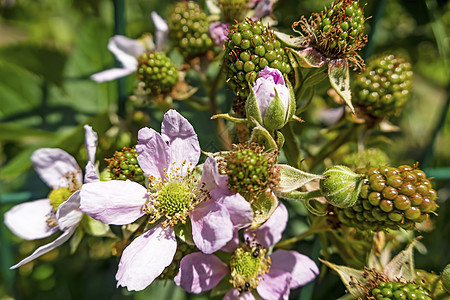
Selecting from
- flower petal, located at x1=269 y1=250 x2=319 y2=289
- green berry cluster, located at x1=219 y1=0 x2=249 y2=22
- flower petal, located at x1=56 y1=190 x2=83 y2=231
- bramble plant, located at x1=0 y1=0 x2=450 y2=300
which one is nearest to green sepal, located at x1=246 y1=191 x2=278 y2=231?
bramble plant, located at x1=0 y1=0 x2=450 y2=300

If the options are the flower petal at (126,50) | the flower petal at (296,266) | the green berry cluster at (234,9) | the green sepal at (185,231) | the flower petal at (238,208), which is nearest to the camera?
the flower petal at (238,208)

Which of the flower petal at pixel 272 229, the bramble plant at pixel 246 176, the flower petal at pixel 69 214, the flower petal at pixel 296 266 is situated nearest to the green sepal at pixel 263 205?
the bramble plant at pixel 246 176

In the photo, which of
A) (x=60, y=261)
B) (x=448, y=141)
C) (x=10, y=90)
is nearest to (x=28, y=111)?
(x=10, y=90)

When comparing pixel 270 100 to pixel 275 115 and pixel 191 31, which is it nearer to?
pixel 275 115

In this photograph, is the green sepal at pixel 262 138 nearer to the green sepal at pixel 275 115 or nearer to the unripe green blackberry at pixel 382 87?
the green sepal at pixel 275 115

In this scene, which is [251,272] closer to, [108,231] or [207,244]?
[207,244]

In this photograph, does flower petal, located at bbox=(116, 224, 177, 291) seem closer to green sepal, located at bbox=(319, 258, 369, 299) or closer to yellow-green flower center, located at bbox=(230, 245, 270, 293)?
yellow-green flower center, located at bbox=(230, 245, 270, 293)
